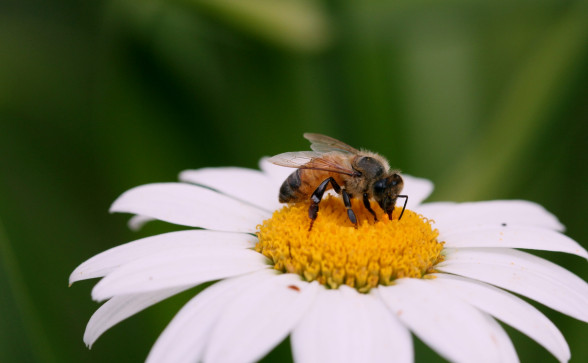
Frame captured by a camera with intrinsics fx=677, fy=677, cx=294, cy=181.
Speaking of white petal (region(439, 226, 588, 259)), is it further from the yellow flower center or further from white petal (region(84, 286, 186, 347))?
white petal (region(84, 286, 186, 347))

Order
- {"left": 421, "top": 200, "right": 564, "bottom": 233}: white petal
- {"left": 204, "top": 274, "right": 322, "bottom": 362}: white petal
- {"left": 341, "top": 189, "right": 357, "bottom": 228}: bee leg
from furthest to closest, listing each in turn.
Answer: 1. {"left": 421, "top": 200, "right": 564, "bottom": 233}: white petal
2. {"left": 341, "top": 189, "right": 357, "bottom": 228}: bee leg
3. {"left": 204, "top": 274, "right": 322, "bottom": 362}: white petal

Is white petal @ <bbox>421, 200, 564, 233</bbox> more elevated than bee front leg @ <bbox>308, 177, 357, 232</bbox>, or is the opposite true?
bee front leg @ <bbox>308, 177, 357, 232</bbox>

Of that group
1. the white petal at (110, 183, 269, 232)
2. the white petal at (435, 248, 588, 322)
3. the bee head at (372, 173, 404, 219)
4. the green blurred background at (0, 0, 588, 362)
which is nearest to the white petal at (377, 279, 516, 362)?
the white petal at (435, 248, 588, 322)

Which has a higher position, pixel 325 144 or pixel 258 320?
pixel 325 144

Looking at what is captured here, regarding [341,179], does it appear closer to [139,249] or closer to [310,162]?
[310,162]

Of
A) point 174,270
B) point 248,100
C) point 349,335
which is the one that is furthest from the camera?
point 248,100

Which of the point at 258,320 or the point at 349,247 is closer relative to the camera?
the point at 258,320

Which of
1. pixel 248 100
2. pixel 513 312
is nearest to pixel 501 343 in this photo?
pixel 513 312
